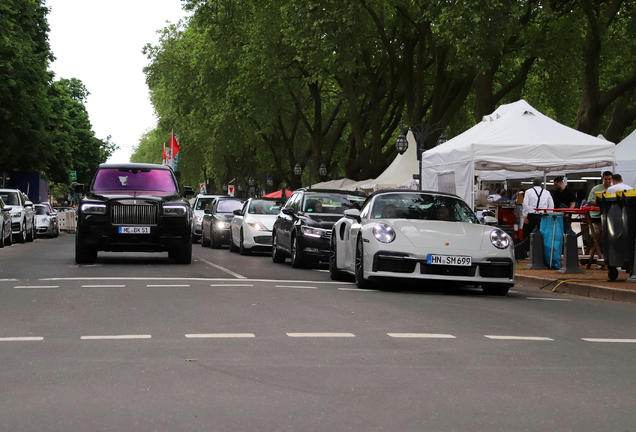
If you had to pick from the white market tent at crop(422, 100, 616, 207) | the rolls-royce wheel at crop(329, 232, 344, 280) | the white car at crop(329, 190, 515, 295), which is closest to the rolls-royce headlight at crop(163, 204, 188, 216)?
the rolls-royce wheel at crop(329, 232, 344, 280)

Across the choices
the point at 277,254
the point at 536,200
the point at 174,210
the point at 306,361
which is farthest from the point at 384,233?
the point at 277,254

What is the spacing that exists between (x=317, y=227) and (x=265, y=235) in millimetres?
5117

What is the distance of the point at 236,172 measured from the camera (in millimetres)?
69625

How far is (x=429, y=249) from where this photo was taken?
480 inches

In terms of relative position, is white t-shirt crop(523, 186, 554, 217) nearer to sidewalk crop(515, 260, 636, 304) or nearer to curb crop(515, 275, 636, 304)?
sidewalk crop(515, 260, 636, 304)

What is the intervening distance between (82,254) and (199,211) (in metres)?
16.6

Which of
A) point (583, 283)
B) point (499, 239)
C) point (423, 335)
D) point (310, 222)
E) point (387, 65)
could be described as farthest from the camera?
point (387, 65)

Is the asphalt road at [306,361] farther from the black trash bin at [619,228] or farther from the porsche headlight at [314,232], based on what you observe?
the porsche headlight at [314,232]

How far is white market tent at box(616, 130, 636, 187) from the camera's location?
25219 millimetres

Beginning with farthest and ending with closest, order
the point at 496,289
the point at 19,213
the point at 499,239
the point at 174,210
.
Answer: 1. the point at 19,213
2. the point at 174,210
3. the point at 496,289
4. the point at 499,239

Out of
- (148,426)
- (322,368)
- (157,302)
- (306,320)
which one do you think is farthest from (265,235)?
(148,426)

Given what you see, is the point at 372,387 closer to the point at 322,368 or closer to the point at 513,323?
the point at 322,368

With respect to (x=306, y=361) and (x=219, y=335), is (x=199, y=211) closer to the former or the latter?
(x=219, y=335)

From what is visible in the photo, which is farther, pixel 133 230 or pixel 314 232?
pixel 314 232
